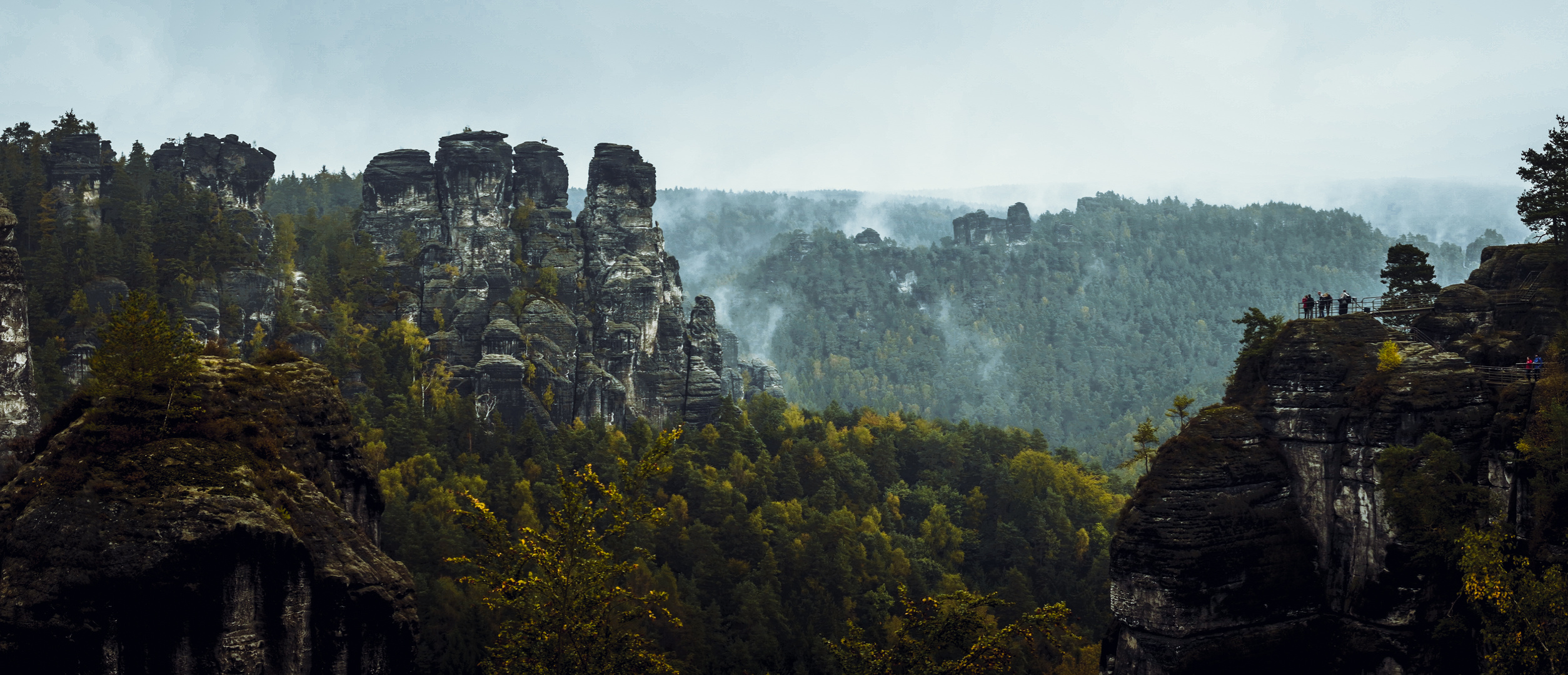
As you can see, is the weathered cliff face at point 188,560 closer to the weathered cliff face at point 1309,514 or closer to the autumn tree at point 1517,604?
the weathered cliff face at point 1309,514

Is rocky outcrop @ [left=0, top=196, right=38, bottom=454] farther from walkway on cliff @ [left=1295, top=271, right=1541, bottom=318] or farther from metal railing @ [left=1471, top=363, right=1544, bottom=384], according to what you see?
metal railing @ [left=1471, top=363, right=1544, bottom=384]

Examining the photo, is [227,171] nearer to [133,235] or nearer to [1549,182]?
[133,235]

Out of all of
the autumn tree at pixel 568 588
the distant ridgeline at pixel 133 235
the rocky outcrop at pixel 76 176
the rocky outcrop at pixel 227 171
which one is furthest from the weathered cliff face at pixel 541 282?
the autumn tree at pixel 568 588

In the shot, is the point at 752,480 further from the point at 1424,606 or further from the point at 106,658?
the point at 106,658

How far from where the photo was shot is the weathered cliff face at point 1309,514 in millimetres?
37531

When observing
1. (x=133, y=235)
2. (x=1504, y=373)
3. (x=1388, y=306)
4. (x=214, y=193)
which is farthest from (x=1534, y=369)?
(x=214, y=193)

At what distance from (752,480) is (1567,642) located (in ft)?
239

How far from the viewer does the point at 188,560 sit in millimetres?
23625

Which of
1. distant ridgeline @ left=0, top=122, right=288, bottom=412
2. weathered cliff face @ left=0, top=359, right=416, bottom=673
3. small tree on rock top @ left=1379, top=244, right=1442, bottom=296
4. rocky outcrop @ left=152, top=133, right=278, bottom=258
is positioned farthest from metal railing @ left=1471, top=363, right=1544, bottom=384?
rocky outcrop @ left=152, top=133, right=278, bottom=258

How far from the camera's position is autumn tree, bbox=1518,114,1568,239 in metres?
42.7

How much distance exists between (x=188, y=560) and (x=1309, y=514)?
40141 mm

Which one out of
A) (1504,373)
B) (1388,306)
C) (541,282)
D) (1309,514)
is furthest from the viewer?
(541,282)

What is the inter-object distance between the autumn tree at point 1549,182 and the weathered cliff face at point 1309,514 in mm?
2319

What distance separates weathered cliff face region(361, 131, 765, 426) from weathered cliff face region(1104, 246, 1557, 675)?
71.0m
